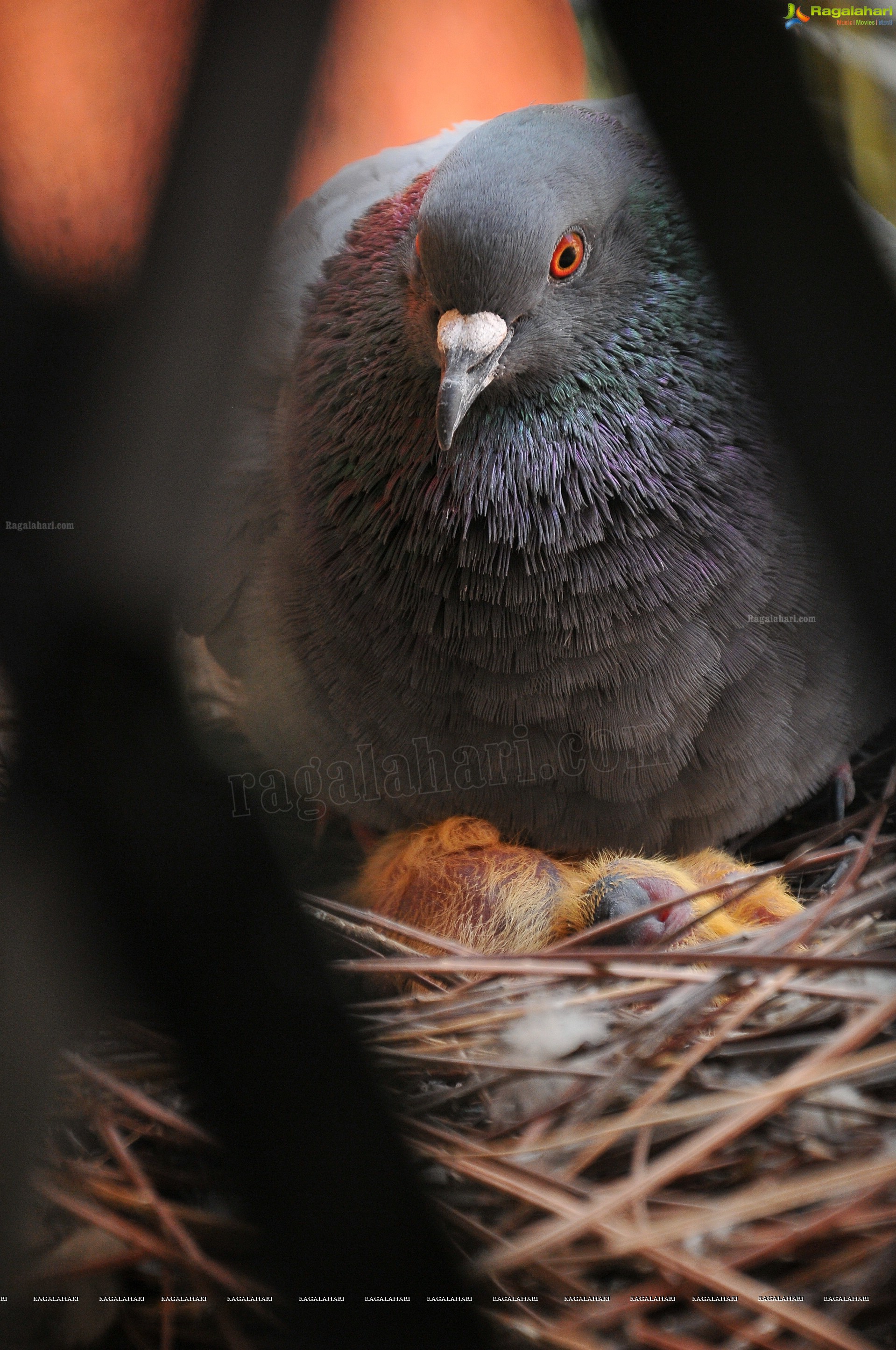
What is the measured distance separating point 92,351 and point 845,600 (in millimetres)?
1053

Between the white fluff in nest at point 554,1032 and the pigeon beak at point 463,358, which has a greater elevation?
the pigeon beak at point 463,358

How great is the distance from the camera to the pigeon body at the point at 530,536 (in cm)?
118

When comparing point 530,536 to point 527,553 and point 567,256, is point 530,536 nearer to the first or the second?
point 527,553

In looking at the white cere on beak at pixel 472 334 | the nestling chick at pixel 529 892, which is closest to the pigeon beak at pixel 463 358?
the white cere on beak at pixel 472 334

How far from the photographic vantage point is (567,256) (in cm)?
113

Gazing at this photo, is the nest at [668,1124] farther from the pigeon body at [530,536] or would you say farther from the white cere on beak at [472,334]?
the white cere on beak at [472,334]

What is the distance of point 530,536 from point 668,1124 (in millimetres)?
705

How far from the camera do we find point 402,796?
1.35 metres

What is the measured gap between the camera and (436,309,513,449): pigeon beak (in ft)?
3.32

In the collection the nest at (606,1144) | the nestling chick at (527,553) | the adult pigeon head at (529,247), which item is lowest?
the nest at (606,1144)

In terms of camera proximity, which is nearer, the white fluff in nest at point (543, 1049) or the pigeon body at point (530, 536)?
the white fluff in nest at point (543, 1049)

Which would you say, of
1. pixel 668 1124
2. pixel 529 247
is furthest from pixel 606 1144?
pixel 529 247

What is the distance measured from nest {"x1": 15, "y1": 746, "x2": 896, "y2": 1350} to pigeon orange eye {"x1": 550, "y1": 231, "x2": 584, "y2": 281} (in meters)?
0.80

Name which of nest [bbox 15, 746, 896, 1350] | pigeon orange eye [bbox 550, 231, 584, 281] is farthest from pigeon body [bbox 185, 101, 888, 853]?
nest [bbox 15, 746, 896, 1350]
